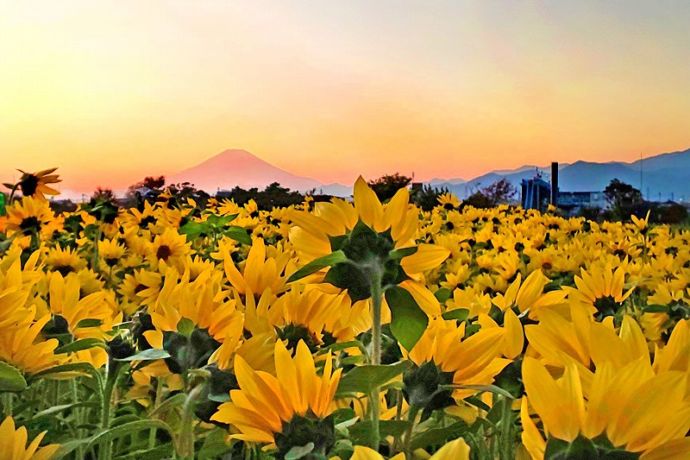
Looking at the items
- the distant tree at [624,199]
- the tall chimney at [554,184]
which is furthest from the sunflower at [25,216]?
the tall chimney at [554,184]

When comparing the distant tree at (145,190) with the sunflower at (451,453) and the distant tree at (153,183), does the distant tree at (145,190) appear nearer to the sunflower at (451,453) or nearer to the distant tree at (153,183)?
the distant tree at (153,183)

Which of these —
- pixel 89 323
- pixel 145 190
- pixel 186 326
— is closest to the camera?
pixel 186 326

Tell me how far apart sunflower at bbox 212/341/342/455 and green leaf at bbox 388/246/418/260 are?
0.38 ft

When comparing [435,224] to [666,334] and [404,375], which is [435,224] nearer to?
[666,334]

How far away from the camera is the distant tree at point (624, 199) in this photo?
7481mm

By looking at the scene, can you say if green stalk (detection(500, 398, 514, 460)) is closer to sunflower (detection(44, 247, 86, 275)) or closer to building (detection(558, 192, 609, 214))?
sunflower (detection(44, 247, 86, 275))

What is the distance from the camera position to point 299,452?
0.42 m

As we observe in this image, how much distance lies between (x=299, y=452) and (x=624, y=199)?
8.90 meters

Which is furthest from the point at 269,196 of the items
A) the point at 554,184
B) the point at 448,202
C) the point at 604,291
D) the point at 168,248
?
the point at 604,291

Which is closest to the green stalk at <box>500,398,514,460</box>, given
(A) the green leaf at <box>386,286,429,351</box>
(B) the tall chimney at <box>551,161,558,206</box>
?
(A) the green leaf at <box>386,286,429,351</box>

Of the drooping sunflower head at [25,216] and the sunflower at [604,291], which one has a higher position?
the drooping sunflower head at [25,216]

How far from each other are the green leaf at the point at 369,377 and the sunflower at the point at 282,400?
0.09 ft

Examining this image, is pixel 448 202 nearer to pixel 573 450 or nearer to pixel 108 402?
pixel 108 402

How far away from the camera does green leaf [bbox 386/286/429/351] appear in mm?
517
